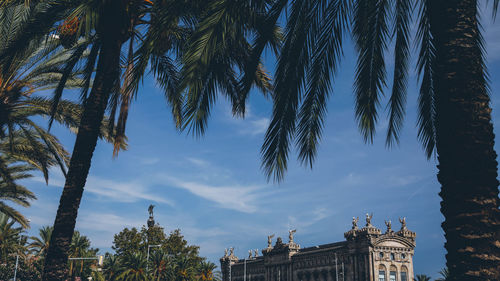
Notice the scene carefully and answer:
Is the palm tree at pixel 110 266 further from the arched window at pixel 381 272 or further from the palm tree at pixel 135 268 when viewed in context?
the arched window at pixel 381 272

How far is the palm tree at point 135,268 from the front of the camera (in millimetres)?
50406

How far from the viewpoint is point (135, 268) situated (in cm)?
5084

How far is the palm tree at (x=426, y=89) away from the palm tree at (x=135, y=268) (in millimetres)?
44921

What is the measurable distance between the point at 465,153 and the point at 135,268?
49.4 metres

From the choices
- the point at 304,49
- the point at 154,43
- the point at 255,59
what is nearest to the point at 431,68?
the point at 304,49

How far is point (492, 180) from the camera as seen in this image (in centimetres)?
569

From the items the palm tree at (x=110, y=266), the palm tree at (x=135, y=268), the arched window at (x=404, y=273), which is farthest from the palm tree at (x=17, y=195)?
the arched window at (x=404, y=273)

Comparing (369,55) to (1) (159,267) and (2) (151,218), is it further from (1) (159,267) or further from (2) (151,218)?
(2) (151,218)

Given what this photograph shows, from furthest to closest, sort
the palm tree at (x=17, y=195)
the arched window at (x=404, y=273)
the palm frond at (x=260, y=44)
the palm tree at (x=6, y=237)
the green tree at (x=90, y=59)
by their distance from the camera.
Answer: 1. the arched window at (x=404, y=273)
2. the palm tree at (x=6, y=237)
3. the palm tree at (x=17, y=195)
4. the green tree at (x=90, y=59)
5. the palm frond at (x=260, y=44)

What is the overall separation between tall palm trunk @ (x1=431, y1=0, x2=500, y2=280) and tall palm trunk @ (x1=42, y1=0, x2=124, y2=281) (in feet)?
26.2

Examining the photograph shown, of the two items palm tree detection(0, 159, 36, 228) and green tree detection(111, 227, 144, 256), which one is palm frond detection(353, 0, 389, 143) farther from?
green tree detection(111, 227, 144, 256)

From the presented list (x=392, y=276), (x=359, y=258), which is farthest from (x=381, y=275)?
(x=359, y=258)

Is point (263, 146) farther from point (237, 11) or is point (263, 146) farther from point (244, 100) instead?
point (237, 11)

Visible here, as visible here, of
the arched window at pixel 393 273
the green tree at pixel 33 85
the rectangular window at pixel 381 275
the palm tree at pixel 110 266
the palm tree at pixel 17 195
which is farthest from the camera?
the arched window at pixel 393 273
